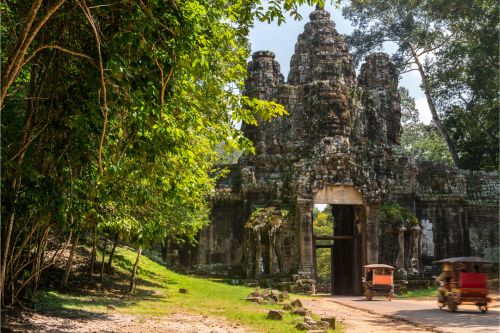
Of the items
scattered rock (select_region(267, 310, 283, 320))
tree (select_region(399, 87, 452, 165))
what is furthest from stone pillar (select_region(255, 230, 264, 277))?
tree (select_region(399, 87, 452, 165))

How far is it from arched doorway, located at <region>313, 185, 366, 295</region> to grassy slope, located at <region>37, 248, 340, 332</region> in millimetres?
6862

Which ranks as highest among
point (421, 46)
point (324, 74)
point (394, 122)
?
point (421, 46)

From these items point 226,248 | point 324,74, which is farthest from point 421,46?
point 226,248

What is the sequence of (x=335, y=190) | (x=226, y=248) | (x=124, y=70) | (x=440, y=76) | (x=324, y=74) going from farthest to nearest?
(x=440, y=76) → (x=324, y=74) → (x=226, y=248) → (x=335, y=190) → (x=124, y=70)

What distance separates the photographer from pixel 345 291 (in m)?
27.4

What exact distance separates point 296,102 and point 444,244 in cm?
1033

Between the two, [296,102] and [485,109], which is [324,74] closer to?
[296,102]

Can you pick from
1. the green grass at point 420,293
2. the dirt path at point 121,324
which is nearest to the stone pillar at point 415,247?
the green grass at point 420,293

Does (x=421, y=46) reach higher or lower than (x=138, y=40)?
higher

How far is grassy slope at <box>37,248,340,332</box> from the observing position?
411 inches

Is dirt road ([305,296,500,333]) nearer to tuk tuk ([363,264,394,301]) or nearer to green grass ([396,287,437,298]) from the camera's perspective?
tuk tuk ([363,264,394,301])

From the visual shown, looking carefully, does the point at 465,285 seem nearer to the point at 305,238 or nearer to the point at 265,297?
the point at 265,297

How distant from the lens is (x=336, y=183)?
23.2m

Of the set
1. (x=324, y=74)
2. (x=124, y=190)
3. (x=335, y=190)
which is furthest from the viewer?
(x=324, y=74)
